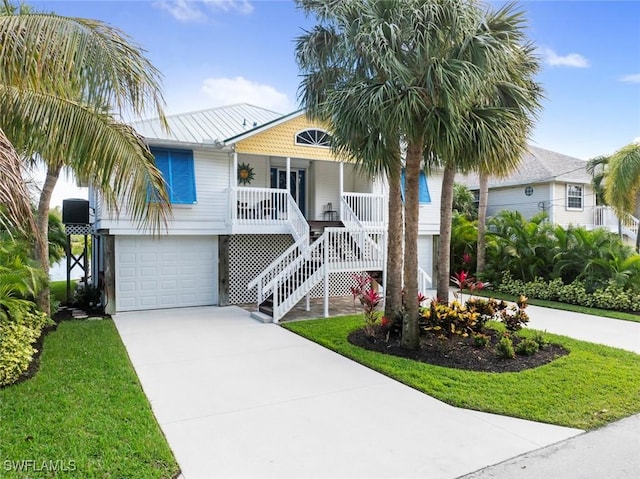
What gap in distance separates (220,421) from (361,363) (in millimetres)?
2703

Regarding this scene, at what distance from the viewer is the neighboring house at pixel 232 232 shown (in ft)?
35.3

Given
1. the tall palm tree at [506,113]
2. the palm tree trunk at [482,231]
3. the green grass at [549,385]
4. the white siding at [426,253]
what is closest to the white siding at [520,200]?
the palm tree trunk at [482,231]

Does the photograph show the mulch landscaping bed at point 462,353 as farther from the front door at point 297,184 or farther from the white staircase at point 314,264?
the front door at point 297,184

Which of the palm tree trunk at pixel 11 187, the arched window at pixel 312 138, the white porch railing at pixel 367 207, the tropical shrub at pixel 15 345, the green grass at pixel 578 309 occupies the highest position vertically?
the arched window at pixel 312 138

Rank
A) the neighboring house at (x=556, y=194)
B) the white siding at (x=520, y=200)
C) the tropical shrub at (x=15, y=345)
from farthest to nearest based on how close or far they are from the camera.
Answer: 1. the white siding at (x=520, y=200)
2. the neighboring house at (x=556, y=194)
3. the tropical shrub at (x=15, y=345)

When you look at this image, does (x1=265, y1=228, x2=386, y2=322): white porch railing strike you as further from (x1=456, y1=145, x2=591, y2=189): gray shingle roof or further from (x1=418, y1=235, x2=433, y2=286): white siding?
(x1=456, y1=145, x2=591, y2=189): gray shingle roof

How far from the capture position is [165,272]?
11773 mm

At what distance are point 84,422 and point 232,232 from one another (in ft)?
25.3

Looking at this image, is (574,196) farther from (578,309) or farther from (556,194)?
(578,309)

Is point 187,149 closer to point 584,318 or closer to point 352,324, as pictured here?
point 352,324

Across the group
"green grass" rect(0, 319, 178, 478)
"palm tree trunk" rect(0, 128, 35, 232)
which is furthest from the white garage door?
"palm tree trunk" rect(0, 128, 35, 232)

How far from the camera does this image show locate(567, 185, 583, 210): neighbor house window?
20.3 metres

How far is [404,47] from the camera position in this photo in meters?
6.35

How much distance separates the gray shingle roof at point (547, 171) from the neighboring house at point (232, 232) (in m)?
10.3
